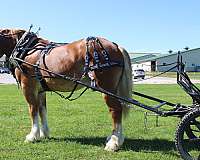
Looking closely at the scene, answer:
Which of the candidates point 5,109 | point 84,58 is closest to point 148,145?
point 84,58

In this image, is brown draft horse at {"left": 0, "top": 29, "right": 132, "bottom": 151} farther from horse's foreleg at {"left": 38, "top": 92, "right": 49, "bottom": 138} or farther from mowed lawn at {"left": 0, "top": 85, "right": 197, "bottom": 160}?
mowed lawn at {"left": 0, "top": 85, "right": 197, "bottom": 160}

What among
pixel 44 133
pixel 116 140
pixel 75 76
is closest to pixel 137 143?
pixel 116 140

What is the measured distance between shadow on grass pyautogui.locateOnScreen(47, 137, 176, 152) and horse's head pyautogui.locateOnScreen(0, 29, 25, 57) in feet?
7.34

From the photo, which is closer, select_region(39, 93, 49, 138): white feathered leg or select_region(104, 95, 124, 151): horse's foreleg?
select_region(104, 95, 124, 151): horse's foreleg

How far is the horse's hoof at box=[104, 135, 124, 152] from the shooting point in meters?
7.24

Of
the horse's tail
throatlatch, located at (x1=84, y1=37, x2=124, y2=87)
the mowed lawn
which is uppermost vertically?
throatlatch, located at (x1=84, y1=37, x2=124, y2=87)

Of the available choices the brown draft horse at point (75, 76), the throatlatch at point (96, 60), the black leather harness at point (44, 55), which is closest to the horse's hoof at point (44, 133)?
the brown draft horse at point (75, 76)

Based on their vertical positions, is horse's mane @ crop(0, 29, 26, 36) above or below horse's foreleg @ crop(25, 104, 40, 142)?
above

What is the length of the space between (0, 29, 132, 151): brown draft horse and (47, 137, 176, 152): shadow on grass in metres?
0.30

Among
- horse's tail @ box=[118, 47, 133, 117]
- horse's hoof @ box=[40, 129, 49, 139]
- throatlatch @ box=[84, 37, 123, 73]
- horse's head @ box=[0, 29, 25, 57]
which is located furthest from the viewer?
horse's head @ box=[0, 29, 25, 57]

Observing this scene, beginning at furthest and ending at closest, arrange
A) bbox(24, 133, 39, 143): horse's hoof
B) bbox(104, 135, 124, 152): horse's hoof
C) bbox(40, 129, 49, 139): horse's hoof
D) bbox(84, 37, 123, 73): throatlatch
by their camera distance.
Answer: bbox(40, 129, 49, 139): horse's hoof < bbox(24, 133, 39, 143): horse's hoof < bbox(84, 37, 123, 73): throatlatch < bbox(104, 135, 124, 152): horse's hoof

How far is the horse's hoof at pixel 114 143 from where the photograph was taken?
7238 mm

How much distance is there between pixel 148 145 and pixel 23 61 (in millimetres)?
3044

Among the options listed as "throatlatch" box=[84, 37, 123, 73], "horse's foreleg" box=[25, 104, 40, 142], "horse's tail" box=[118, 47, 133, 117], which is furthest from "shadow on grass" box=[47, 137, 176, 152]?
"throatlatch" box=[84, 37, 123, 73]
